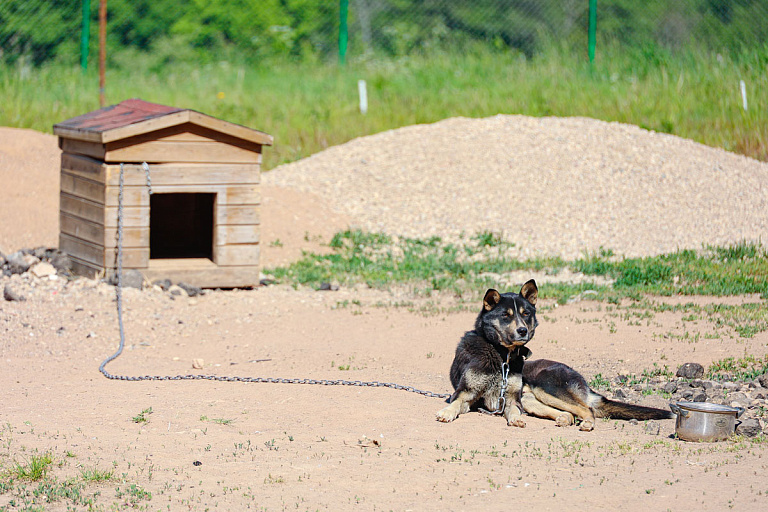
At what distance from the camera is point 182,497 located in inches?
154

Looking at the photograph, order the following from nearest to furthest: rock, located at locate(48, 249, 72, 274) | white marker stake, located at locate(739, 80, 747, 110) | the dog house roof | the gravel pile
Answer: the dog house roof, rock, located at locate(48, 249, 72, 274), the gravel pile, white marker stake, located at locate(739, 80, 747, 110)

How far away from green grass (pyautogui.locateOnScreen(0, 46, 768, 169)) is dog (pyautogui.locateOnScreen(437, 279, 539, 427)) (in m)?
10.4

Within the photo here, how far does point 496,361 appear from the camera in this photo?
203 inches

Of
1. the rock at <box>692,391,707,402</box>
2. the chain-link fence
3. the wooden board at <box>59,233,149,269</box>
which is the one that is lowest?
the rock at <box>692,391,707,402</box>

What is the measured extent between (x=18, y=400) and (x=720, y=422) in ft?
13.7

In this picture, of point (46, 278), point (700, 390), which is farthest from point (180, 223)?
point (700, 390)

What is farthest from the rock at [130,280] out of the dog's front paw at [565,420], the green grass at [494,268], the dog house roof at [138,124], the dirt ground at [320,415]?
the dog's front paw at [565,420]

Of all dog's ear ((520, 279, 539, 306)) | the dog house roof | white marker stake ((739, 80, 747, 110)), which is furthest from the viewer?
white marker stake ((739, 80, 747, 110))

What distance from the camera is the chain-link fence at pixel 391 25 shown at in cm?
2286

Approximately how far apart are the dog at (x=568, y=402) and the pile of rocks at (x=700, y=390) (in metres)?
0.45

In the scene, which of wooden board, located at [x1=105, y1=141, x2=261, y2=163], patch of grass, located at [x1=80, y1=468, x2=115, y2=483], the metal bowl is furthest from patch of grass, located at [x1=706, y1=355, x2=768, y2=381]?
wooden board, located at [x1=105, y1=141, x2=261, y2=163]

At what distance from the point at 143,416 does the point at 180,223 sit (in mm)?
6352

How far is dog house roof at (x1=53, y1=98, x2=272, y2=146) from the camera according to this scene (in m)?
8.55

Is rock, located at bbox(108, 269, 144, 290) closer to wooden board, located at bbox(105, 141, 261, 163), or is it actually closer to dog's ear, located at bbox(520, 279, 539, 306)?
wooden board, located at bbox(105, 141, 261, 163)
